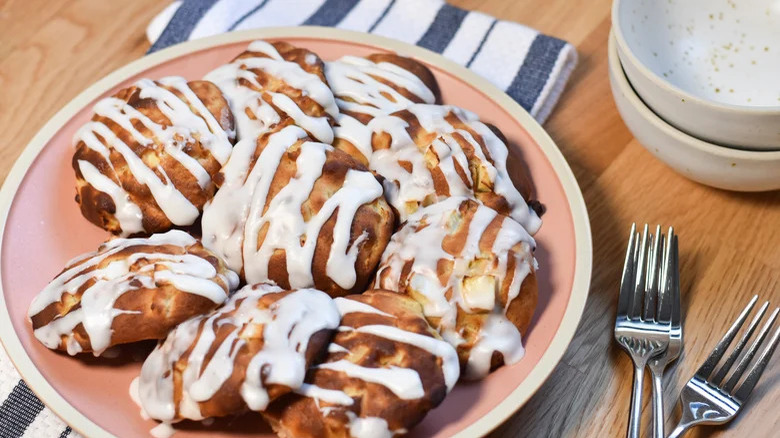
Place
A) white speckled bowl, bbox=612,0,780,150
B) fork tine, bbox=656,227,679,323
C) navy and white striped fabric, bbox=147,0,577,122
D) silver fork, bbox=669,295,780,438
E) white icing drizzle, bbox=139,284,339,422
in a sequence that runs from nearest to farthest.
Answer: white icing drizzle, bbox=139,284,339,422 → silver fork, bbox=669,295,780,438 → fork tine, bbox=656,227,679,323 → white speckled bowl, bbox=612,0,780,150 → navy and white striped fabric, bbox=147,0,577,122

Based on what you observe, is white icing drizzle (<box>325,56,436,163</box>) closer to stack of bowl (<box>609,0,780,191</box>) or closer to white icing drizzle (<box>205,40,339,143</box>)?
white icing drizzle (<box>205,40,339,143</box>)

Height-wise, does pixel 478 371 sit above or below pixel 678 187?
above

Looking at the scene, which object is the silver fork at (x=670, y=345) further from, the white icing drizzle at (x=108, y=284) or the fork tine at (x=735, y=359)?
the white icing drizzle at (x=108, y=284)

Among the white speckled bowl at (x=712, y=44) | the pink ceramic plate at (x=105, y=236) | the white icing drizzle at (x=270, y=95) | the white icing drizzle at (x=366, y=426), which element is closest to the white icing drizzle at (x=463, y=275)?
the pink ceramic plate at (x=105, y=236)

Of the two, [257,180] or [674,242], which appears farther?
[674,242]

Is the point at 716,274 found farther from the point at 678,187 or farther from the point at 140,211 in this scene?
the point at 140,211

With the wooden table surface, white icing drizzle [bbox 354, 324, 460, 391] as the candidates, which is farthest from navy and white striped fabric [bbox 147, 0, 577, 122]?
white icing drizzle [bbox 354, 324, 460, 391]

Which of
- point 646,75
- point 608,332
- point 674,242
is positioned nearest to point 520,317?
point 608,332

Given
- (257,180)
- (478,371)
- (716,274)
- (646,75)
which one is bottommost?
(716,274)
